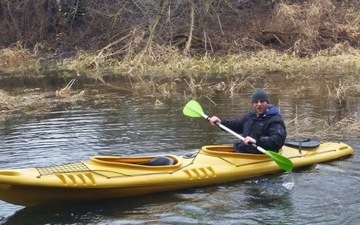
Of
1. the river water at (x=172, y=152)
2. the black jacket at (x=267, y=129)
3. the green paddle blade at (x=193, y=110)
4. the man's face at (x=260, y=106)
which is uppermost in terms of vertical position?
the man's face at (x=260, y=106)

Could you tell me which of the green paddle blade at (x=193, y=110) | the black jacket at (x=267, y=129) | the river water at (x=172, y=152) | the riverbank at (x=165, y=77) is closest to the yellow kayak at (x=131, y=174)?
the river water at (x=172, y=152)

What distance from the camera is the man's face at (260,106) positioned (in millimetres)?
7566

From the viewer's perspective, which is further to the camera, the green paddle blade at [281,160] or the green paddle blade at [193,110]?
the green paddle blade at [193,110]

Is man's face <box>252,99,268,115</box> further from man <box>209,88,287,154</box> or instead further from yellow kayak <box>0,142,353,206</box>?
yellow kayak <box>0,142,353,206</box>

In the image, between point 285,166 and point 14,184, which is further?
A: point 285,166

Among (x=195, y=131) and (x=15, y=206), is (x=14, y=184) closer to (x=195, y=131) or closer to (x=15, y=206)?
(x=15, y=206)

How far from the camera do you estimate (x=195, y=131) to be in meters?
10.4

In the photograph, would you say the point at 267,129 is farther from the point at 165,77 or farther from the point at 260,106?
the point at 165,77

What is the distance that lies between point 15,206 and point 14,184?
735 mm

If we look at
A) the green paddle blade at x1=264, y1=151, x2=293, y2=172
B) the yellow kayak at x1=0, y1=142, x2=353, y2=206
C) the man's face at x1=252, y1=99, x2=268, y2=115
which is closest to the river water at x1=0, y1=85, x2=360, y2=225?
the yellow kayak at x1=0, y1=142, x2=353, y2=206

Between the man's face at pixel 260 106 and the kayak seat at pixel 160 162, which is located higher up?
the man's face at pixel 260 106

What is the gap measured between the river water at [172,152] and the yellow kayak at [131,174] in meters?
0.12

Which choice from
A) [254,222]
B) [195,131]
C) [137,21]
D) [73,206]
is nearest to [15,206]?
[73,206]

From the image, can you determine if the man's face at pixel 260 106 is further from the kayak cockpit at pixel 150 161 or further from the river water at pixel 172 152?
the kayak cockpit at pixel 150 161
